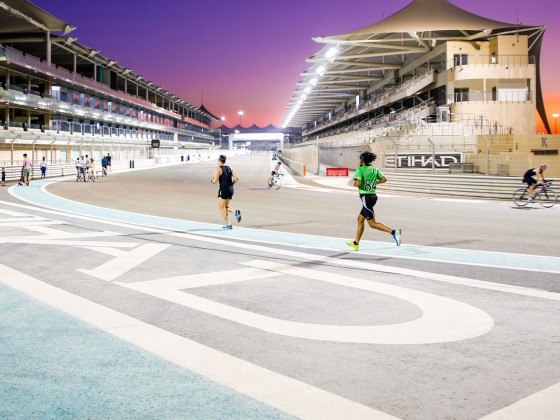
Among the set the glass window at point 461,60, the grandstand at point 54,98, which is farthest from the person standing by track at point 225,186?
the glass window at point 461,60

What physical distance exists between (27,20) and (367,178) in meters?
55.5

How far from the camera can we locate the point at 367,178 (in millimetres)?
9320

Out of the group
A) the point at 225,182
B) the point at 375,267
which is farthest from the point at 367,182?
the point at 225,182

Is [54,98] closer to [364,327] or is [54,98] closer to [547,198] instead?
[547,198]

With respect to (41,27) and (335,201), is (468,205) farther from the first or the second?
(41,27)

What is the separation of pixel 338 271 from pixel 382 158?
903 inches

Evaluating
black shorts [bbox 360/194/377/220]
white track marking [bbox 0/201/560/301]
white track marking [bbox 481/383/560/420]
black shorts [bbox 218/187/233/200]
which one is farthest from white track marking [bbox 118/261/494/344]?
black shorts [bbox 218/187/233/200]

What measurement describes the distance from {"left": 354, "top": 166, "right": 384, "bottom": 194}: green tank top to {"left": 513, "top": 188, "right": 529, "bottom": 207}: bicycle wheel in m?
10.8

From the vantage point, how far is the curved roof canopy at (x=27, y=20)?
53.3m

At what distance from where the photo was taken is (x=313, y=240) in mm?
10758

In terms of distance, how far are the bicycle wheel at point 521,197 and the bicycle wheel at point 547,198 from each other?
40 cm

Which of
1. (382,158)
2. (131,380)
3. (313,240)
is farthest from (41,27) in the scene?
(131,380)

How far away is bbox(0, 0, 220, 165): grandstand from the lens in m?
47.2

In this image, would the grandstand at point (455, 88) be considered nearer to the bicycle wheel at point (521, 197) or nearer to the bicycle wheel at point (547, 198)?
the bicycle wheel at point (521, 197)
